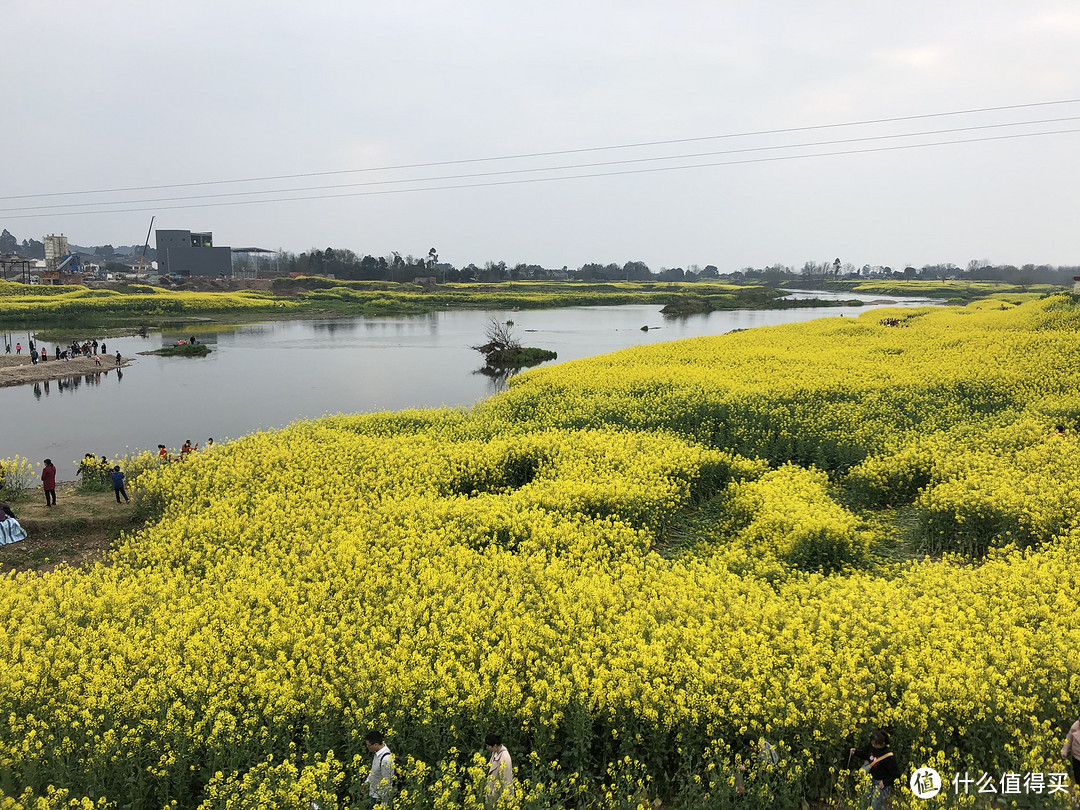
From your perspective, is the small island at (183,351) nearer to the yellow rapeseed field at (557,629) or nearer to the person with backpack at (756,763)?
the yellow rapeseed field at (557,629)

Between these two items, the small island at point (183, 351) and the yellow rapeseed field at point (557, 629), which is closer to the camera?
the yellow rapeseed field at point (557, 629)

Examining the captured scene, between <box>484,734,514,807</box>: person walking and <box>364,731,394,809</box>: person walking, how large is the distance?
2.86ft

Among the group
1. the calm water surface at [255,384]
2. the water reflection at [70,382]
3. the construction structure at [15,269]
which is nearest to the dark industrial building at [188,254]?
the construction structure at [15,269]

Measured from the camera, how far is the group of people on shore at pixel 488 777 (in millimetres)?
5809

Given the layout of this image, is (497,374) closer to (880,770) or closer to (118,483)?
(118,483)

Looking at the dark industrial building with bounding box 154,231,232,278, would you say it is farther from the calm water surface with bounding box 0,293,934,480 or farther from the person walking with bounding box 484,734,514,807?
the person walking with bounding box 484,734,514,807

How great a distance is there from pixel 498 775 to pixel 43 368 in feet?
137

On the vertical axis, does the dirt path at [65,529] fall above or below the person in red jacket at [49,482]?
below

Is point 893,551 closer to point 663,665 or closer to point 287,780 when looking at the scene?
point 663,665

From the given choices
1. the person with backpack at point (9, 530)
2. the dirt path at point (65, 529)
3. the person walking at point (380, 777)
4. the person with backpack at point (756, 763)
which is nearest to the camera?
the person walking at point (380, 777)

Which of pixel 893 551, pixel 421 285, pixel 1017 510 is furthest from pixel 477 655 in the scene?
pixel 421 285

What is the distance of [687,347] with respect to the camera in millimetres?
36500

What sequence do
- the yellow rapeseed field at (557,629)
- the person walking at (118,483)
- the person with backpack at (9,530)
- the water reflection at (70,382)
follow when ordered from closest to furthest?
the yellow rapeseed field at (557,629) < the person with backpack at (9,530) < the person walking at (118,483) < the water reflection at (70,382)
